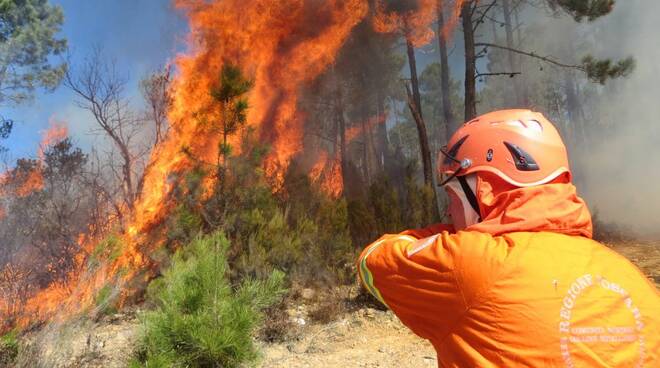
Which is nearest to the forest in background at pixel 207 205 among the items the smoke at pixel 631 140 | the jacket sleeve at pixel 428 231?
the jacket sleeve at pixel 428 231

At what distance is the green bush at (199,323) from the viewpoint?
314cm

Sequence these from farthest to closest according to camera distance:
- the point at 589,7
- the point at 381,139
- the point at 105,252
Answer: the point at 381,139, the point at 589,7, the point at 105,252

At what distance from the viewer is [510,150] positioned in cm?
138

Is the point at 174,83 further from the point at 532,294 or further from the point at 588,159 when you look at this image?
the point at 588,159

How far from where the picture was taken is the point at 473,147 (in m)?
1.45

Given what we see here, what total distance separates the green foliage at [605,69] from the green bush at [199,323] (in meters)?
11.0

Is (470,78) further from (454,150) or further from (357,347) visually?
(454,150)

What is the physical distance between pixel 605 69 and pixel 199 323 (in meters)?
11.5

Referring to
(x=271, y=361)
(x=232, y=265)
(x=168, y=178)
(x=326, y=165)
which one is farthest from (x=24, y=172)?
(x=326, y=165)

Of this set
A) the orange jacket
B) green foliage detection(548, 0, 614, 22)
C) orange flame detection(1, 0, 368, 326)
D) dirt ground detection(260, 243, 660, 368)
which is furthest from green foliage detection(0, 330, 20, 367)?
green foliage detection(548, 0, 614, 22)

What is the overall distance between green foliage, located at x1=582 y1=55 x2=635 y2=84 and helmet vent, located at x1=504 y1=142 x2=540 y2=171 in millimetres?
11644

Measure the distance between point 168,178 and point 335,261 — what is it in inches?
151

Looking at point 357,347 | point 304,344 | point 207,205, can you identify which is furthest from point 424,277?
point 207,205

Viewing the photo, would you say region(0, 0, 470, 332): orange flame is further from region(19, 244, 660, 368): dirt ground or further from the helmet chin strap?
the helmet chin strap
